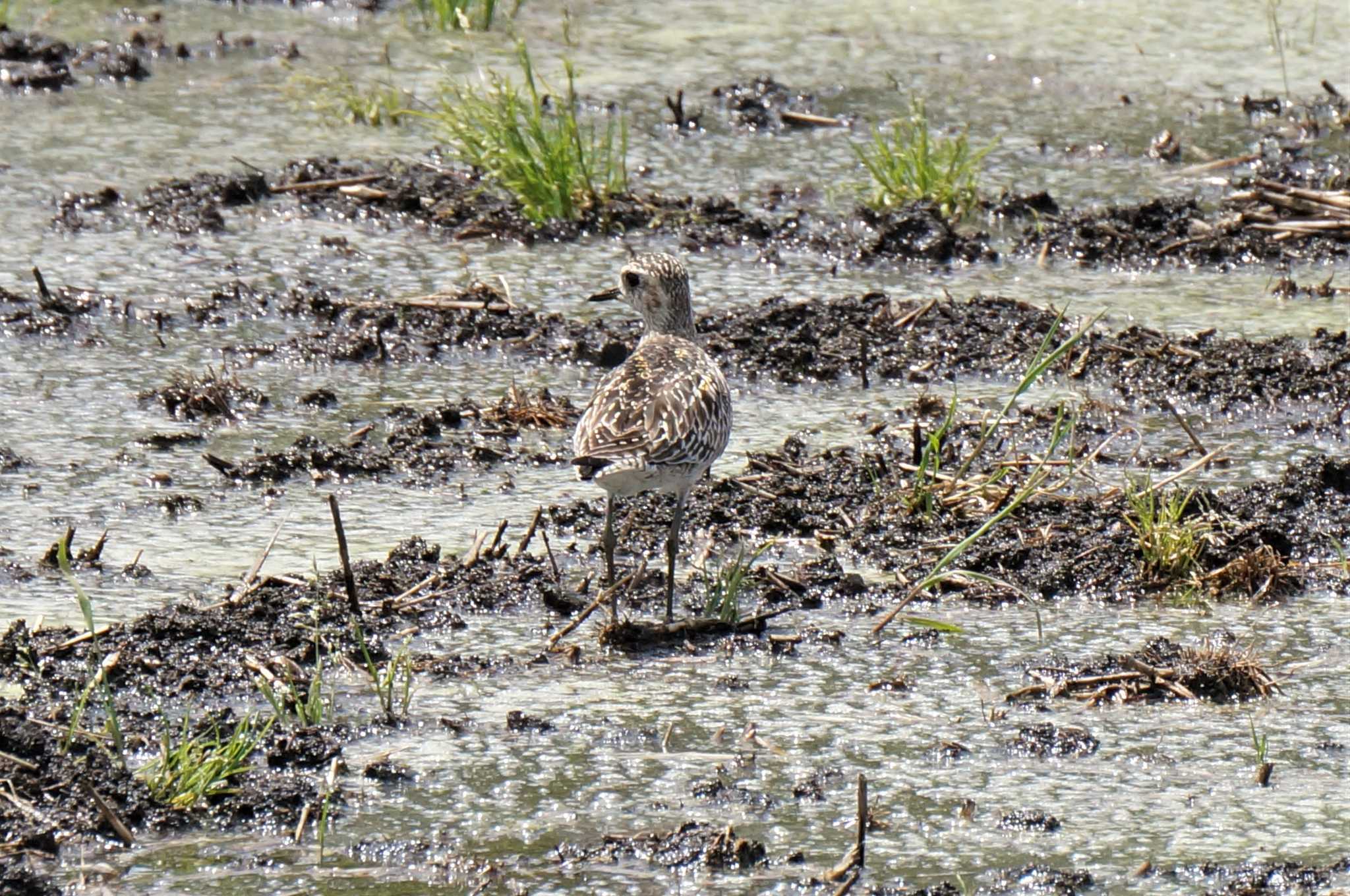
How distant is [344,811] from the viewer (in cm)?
389

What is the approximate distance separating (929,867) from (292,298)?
403 cm

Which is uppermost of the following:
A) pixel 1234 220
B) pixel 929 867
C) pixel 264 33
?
pixel 264 33

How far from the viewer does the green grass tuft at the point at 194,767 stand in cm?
383

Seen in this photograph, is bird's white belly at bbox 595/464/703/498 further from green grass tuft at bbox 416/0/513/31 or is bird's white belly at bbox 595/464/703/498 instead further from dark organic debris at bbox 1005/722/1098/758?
green grass tuft at bbox 416/0/513/31

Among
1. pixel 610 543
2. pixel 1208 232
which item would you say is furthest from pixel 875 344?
pixel 610 543

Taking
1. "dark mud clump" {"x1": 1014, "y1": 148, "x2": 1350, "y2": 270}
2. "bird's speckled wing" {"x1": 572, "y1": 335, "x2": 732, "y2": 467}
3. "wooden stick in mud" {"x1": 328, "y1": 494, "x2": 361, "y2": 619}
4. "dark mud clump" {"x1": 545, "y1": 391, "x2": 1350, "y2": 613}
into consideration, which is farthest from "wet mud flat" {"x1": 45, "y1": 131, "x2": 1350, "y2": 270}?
"wooden stick in mud" {"x1": 328, "y1": 494, "x2": 361, "y2": 619}

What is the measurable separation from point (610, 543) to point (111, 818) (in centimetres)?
163

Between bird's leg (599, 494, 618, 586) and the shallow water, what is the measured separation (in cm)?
26

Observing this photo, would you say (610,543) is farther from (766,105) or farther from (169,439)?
(766,105)

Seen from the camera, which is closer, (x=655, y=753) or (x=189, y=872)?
(x=189, y=872)

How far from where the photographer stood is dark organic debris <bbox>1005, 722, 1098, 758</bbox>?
4191 mm

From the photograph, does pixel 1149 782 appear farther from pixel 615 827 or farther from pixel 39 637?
pixel 39 637

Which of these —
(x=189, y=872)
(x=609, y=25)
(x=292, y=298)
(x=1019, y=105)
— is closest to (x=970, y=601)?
(x=189, y=872)

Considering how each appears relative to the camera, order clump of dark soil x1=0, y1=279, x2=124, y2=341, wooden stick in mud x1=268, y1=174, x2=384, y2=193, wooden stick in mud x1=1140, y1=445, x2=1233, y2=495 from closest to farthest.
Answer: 1. wooden stick in mud x1=1140, y1=445, x2=1233, y2=495
2. clump of dark soil x1=0, y1=279, x2=124, y2=341
3. wooden stick in mud x1=268, y1=174, x2=384, y2=193
